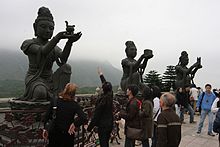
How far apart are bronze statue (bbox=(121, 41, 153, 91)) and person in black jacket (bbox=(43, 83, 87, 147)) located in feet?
26.2

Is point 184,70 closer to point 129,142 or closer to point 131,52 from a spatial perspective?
point 131,52

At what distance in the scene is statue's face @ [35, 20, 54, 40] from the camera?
679cm

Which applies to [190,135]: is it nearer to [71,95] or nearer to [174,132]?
[174,132]

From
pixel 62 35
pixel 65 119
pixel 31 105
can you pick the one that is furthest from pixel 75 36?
pixel 65 119

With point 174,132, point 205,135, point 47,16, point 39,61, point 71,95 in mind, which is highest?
point 47,16

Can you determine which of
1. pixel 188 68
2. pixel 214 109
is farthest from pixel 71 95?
pixel 188 68

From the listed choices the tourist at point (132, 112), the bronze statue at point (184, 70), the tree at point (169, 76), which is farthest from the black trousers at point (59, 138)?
the tree at point (169, 76)

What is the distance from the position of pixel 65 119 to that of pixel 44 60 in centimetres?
293

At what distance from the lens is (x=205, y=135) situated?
9219 millimetres

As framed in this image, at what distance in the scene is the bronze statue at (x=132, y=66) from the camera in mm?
12070

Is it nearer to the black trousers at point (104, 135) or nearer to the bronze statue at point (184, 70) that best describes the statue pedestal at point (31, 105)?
the black trousers at point (104, 135)

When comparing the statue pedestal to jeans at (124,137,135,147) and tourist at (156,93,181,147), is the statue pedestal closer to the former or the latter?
jeans at (124,137,135,147)

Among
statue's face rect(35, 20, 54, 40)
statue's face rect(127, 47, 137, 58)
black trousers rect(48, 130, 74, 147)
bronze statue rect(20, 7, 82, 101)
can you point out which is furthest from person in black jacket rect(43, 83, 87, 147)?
statue's face rect(127, 47, 137, 58)

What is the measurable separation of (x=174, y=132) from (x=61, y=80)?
11.5ft
